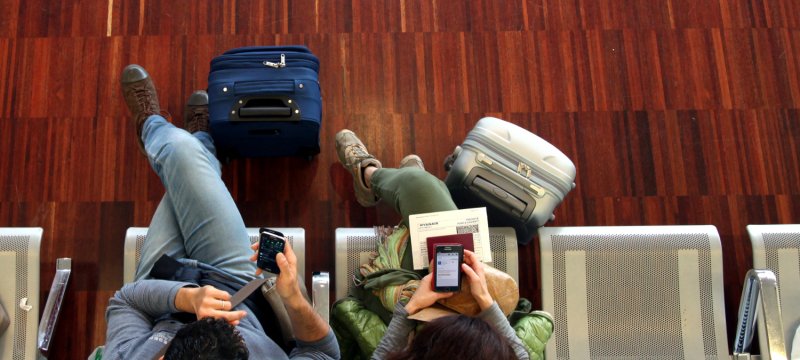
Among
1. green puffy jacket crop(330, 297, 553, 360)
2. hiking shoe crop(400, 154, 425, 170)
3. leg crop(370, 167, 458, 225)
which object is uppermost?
hiking shoe crop(400, 154, 425, 170)

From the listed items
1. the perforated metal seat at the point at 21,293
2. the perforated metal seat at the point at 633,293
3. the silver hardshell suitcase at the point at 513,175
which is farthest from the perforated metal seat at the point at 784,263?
the perforated metal seat at the point at 21,293

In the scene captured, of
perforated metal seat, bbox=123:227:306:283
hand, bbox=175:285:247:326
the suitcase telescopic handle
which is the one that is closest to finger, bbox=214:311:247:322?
hand, bbox=175:285:247:326

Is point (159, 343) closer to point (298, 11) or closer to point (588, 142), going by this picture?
point (298, 11)

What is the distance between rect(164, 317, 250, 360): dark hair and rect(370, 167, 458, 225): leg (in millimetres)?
832

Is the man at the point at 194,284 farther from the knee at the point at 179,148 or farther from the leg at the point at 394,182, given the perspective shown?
the leg at the point at 394,182

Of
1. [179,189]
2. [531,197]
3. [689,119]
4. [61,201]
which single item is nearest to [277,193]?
[179,189]

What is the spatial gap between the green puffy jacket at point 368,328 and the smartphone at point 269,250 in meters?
0.41

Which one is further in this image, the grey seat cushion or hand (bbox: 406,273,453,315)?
the grey seat cushion

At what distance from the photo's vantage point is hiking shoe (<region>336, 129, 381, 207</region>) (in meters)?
2.54

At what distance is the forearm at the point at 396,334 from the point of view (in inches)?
72.7

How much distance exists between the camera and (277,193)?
271 cm

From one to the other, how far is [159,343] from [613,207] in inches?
71.5

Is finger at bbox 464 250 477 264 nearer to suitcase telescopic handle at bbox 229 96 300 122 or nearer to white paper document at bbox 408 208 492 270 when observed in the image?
white paper document at bbox 408 208 492 270

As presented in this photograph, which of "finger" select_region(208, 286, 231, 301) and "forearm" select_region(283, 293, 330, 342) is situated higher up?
"finger" select_region(208, 286, 231, 301)
